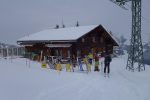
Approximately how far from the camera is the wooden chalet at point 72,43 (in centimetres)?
2834

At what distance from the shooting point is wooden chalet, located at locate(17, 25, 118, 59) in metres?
28.3

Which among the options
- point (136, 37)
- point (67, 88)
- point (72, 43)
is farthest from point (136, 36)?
point (67, 88)

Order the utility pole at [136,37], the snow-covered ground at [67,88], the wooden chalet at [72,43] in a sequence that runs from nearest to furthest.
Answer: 1. the snow-covered ground at [67,88]
2. the utility pole at [136,37]
3. the wooden chalet at [72,43]

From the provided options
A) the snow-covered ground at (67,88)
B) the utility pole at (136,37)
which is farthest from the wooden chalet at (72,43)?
the snow-covered ground at (67,88)

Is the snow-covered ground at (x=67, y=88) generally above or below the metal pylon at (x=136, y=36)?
below

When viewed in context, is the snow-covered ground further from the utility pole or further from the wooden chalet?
the wooden chalet

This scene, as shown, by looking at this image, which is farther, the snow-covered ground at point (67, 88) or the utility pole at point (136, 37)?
the utility pole at point (136, 37)

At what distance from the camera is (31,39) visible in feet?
109

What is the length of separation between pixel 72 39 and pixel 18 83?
14.6 m

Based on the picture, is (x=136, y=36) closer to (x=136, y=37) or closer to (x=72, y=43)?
(x=136, y=37)

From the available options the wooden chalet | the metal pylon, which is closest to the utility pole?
the metal pylon

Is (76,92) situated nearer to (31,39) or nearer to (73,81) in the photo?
(73,81)

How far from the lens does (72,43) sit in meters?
28.1

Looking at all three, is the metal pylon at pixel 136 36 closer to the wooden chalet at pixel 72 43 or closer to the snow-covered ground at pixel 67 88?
the wooden chalet at pixel 72 43
